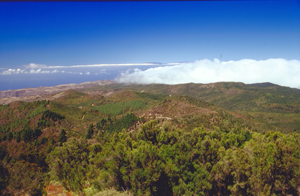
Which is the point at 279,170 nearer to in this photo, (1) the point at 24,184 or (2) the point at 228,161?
(2) the point at 228,161

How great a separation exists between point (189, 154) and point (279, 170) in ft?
32.1

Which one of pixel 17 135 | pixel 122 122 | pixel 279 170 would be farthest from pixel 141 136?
pixel 17 135

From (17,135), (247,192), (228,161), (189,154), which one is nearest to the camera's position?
(247,192)

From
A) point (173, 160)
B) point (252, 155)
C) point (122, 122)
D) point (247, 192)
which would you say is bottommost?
point (122, 122)

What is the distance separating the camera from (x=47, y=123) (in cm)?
7625

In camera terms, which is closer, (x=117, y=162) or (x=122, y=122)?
(x=117, y=162)

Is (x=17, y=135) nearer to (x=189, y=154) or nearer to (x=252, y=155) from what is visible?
(x=189, y=154)

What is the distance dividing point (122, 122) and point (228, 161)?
6148 centimetres

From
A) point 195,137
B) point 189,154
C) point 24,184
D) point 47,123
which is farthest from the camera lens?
point 47,123

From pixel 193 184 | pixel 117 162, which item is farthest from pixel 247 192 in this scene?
pixel 117 162

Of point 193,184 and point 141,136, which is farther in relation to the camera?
point 141,136

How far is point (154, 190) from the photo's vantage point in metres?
18.0

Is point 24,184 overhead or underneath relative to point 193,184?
overhead

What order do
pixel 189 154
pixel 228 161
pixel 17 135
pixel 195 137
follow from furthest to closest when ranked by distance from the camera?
1. pixel 17 135
2. pixel 195 137
3. pixel 189 154
4. pixel 228 161
